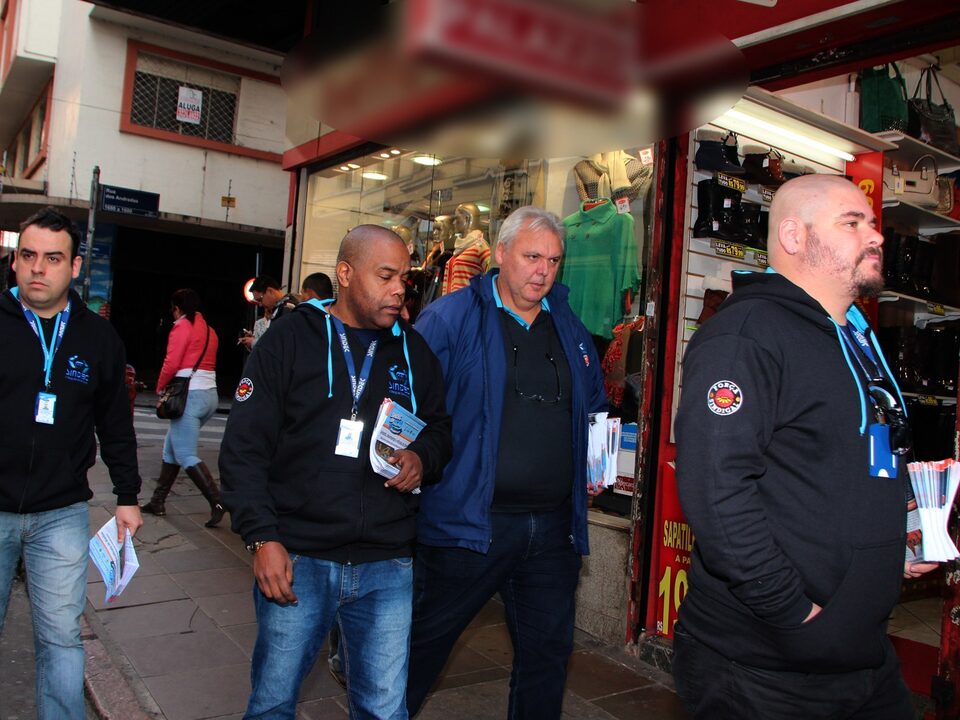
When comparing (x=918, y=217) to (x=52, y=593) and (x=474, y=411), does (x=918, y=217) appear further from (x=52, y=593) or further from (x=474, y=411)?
(x=52, y=593)

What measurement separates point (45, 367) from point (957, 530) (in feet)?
12.3

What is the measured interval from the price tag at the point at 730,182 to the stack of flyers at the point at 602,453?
2.03 m

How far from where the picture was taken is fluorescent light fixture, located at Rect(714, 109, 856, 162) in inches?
186

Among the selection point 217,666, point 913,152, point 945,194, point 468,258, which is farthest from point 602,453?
point 945,194

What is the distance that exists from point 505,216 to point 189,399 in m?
3.35

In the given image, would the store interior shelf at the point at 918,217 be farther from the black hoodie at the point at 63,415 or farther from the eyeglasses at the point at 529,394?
the black hoodie at the point at 63,415

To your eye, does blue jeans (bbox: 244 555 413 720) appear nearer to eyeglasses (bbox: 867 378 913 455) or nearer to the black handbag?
eyeglasses (bbox: 867 378 913 455)

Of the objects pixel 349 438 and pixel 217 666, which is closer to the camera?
pixel 349 438

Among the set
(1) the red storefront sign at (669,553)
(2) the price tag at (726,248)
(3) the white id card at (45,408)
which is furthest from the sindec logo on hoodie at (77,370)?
(2) the price tag at (726,248)

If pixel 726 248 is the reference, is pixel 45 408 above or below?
below

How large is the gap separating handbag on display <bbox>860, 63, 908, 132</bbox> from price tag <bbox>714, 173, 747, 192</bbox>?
124 cm

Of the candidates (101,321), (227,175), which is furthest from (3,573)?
(227,175)

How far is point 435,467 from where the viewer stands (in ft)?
9.33

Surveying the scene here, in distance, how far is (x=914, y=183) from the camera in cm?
570
